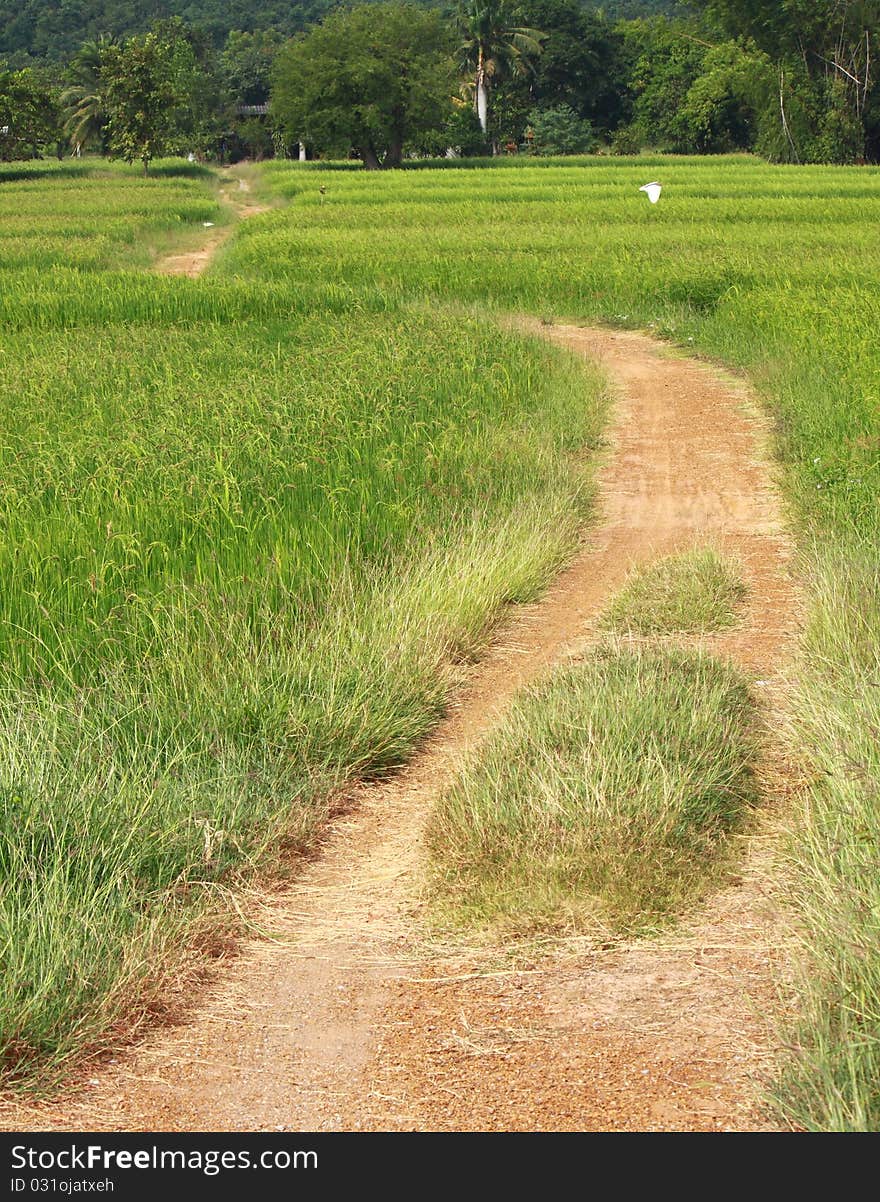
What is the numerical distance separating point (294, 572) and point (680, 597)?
1788 mm

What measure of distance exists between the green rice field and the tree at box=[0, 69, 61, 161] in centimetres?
4379

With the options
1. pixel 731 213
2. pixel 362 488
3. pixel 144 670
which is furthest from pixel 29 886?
pixel 731 213

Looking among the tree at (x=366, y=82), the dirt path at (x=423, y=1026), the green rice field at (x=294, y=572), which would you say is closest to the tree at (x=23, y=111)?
the tree at (x=366, y=82)

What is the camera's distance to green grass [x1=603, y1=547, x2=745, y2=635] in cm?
585

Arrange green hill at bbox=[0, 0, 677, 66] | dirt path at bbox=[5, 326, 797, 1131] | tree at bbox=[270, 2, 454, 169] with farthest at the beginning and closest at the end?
1. green hill at bbox=[0, 0, 677, 66]
2. tree at bbox=[270, 2, 454, 169]
3. dirt path at bbox=[5, 326, 797, 1131]

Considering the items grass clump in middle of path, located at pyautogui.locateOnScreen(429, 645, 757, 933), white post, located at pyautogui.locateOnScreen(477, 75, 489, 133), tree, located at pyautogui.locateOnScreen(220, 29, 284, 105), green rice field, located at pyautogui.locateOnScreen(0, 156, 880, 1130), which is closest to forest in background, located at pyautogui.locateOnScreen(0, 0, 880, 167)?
white post, located at pyautogui.locateOnScreen(477, 75, 489, 133)

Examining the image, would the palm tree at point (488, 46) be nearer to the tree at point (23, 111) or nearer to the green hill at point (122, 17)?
the tree at point (23, 111)

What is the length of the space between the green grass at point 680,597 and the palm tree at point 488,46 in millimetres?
64014

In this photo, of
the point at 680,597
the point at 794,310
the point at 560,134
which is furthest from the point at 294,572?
the point at 560,134

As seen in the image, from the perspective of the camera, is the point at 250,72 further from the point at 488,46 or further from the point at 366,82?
the point at 366,82

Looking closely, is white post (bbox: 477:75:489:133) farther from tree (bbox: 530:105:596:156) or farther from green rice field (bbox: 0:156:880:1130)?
green rice field (bbox: 0:156:880:1130)

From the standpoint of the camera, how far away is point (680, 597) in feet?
19.8

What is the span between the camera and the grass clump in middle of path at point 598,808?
3.55 m

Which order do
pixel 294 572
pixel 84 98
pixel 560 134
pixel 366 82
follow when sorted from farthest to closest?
1. pixel 84 98
2. pixel 560 134
3. pixel 366 82
4. pixel 294 572
